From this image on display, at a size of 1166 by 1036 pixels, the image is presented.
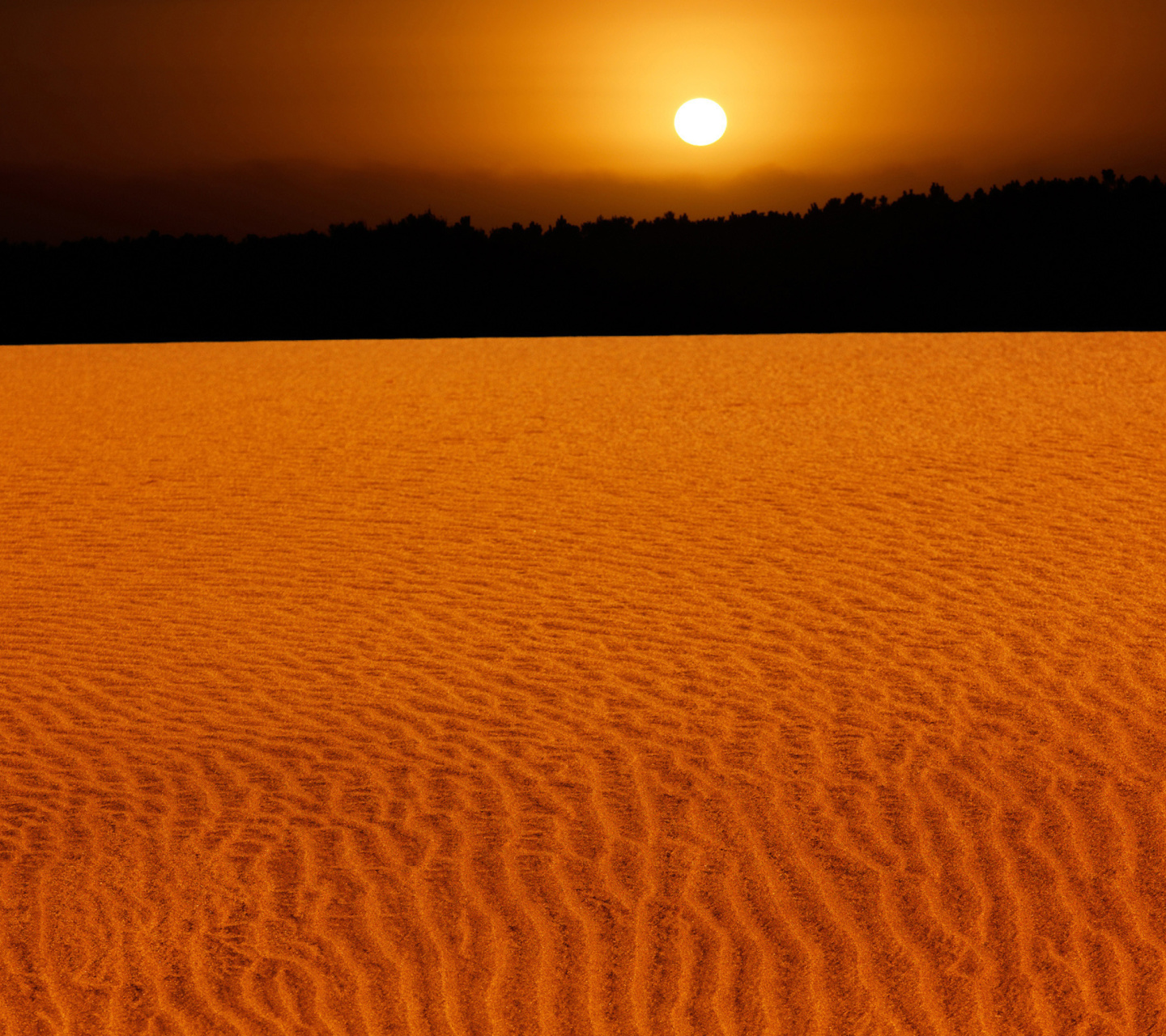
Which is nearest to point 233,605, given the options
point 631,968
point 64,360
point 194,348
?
point 631,968

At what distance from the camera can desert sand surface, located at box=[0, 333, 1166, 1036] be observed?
4020 millimetres

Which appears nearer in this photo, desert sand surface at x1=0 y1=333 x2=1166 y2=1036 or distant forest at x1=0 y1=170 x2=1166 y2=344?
desert sand surface at x1=0 y1=333 x2=1166 y2=1036

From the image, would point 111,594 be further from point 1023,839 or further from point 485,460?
point 1023,839

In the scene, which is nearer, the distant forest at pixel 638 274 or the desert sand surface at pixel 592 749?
the desert sand surface at pixel 592 749

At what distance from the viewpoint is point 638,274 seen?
54938 millimetres

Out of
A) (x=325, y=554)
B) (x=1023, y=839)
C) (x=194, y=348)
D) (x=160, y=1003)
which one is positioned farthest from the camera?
(x=194, y=348)

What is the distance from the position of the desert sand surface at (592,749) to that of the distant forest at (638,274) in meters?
38.1

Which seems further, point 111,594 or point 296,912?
point 111,594

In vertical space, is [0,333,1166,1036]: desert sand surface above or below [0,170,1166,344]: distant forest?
below

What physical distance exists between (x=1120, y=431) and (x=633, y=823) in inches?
470

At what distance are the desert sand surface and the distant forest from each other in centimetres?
3810

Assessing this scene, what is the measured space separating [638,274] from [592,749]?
50569mm

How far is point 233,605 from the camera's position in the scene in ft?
28.7

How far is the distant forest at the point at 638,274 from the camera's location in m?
49.5
